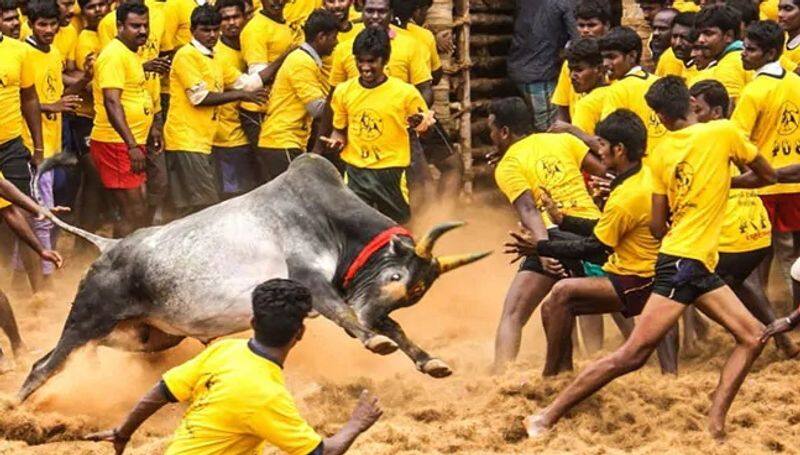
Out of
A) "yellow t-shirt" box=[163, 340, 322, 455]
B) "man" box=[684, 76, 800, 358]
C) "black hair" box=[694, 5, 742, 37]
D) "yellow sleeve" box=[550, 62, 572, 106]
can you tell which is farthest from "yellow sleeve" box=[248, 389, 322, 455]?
"yellow sleeve" box=[550, 62, 572, 106]

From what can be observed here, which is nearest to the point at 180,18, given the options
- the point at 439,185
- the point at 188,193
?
the point at 188,193

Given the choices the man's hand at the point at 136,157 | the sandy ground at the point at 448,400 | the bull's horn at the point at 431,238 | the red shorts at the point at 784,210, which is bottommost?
the sandy ground at the point at 448,400

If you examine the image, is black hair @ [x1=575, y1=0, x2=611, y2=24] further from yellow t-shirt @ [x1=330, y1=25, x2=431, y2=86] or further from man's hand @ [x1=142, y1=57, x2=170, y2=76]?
man's hand @ [x1=142, y1=57, x2=170, y2=76]

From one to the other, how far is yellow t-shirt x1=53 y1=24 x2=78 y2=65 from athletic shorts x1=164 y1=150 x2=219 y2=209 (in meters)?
1.10

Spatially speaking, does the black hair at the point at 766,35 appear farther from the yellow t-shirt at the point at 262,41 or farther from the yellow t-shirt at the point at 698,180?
the yellow t-shirt at the point at 262,41

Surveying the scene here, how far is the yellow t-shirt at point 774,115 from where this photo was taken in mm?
11633

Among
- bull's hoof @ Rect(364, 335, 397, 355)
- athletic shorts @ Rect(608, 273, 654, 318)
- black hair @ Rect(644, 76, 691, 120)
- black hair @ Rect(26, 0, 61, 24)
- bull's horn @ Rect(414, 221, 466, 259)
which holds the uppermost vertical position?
black hair @ Rect(644, 76, 691, 120)

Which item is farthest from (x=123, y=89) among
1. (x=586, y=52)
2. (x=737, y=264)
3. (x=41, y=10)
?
(x=737, y=264)

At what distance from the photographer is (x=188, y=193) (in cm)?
1433

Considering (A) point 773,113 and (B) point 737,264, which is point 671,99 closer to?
(B) point 737,264

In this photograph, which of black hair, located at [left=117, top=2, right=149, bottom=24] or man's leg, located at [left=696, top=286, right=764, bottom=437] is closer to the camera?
man's leg, located at [left=696, top=286, right=764, bottom=437]

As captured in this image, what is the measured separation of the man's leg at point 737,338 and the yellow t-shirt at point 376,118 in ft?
13.0

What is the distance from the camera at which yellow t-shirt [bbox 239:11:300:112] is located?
14438 mm

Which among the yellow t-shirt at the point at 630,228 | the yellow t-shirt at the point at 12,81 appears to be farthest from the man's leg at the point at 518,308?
the yellow t-shirt at the point at 12,81
